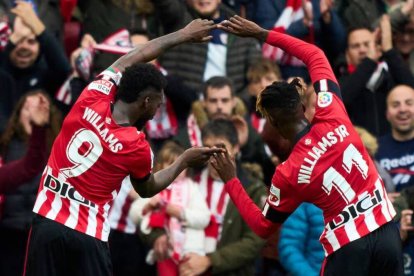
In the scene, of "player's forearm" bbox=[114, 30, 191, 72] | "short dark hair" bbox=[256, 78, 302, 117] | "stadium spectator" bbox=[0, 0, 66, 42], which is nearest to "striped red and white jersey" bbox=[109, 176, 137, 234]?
"player's forearm" bbox=[114, 30, 191, 72]

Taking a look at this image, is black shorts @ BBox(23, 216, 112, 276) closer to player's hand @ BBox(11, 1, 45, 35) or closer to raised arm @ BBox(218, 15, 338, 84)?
raised arm @ BBox(218, 15, 338, 84)

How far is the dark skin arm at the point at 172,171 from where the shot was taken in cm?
859

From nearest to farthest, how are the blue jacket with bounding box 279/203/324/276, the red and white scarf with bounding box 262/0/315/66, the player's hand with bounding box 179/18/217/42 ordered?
the player's hand with bounding box 179/18/217/42, the blue jacket with bounding box 279/203/324/276, the red and white scarf with bounding box 262/0/315/66

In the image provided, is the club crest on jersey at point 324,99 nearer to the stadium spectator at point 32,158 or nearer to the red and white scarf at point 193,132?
the stadium spectator at point 32,158

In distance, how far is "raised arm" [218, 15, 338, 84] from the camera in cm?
835

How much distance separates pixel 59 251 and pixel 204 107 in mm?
3312

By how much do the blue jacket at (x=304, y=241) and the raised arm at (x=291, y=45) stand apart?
1797mm

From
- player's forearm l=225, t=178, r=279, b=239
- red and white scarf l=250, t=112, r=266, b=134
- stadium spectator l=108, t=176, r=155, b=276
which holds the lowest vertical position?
stadium spectator l=108, t=176, r=155, b=276

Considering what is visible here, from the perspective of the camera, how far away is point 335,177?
26.4ft

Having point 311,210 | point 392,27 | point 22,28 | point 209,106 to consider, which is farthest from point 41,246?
point 392,27

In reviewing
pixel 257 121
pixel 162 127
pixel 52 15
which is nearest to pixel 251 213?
pixel 162 127

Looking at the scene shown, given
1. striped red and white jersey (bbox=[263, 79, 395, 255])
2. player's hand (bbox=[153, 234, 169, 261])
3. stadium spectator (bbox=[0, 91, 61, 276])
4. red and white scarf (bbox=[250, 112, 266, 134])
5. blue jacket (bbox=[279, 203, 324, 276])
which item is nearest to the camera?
striped red and white jersey (bbox=[263, 79, 395, 255])

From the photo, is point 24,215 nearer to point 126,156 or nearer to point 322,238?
point 126,156

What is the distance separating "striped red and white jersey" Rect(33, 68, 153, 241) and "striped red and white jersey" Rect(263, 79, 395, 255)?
103 cm
